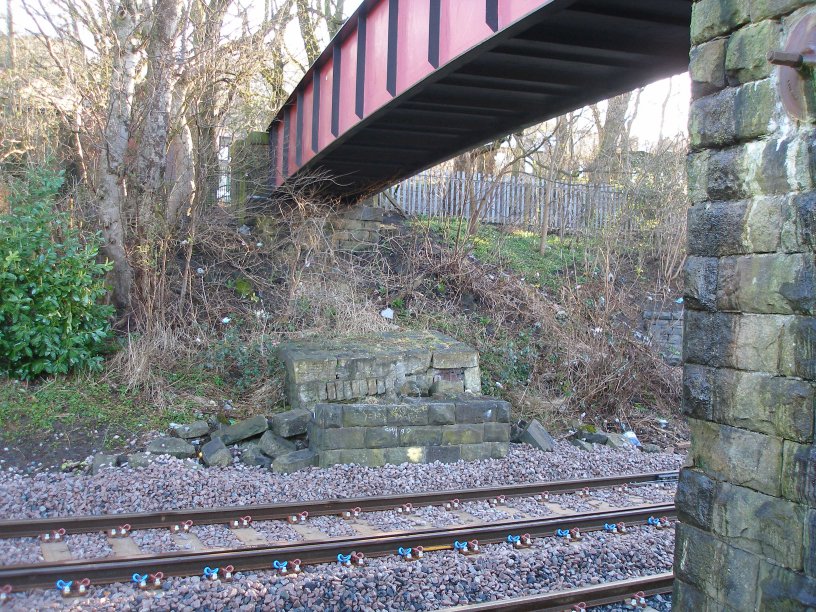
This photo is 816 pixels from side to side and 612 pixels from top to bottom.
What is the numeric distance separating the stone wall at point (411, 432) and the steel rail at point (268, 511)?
1.30 m

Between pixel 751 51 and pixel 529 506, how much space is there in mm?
5155

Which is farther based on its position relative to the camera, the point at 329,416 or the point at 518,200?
the point at 518,200

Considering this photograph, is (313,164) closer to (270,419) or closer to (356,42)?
(356,42)

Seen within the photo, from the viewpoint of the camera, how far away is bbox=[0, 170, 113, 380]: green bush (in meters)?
9.51

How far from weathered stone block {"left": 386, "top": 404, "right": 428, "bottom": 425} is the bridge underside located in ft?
12.1

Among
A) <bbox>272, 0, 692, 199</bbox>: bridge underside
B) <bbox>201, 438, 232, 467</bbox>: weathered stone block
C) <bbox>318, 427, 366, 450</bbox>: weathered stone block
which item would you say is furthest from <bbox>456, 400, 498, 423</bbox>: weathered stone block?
<bbox>272, 0, 692, 199</bbox>: bridge underside

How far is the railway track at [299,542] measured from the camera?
488 cm

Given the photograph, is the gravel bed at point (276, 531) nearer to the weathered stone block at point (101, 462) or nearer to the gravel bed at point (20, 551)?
the gravel bed at point (20, 551)

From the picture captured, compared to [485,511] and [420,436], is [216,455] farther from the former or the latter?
[485,511]

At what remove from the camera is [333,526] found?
6.43 metres

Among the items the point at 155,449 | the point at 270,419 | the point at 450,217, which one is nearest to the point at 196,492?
the point at 155,449

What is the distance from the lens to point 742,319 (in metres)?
3.52

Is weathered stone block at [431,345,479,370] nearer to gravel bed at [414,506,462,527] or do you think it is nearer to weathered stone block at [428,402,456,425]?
weathered stone block at [428,402,456,425]

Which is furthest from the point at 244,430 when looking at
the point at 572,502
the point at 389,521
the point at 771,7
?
the point at 771,7
